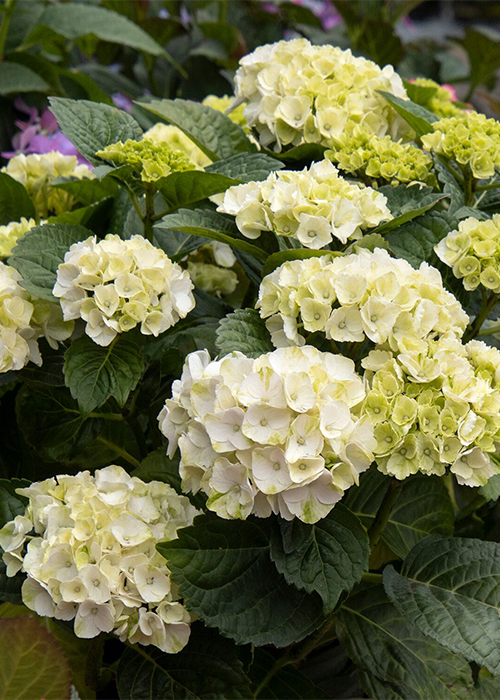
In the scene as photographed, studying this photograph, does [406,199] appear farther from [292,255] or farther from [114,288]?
[114,288]

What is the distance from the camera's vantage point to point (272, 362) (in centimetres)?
65

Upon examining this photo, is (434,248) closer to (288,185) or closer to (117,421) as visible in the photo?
(288,185)

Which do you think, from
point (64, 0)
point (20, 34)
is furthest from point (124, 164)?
point (64, 0)

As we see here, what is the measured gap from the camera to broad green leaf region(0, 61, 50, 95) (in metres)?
1.70

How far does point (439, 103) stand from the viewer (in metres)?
1.20

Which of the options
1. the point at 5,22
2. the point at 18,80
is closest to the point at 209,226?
the point at 18,80

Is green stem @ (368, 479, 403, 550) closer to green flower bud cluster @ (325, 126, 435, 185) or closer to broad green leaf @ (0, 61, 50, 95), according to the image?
green flower bud cluster @ (325, 126, 435, 185)

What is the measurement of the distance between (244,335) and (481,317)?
28 centimetres

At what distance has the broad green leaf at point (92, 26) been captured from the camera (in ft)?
5.63

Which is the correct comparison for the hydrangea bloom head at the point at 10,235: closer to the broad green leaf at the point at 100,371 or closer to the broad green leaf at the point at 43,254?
the broad green leaf at the point at 43,254

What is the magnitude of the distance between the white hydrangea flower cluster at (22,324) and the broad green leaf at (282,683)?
0.41 metres

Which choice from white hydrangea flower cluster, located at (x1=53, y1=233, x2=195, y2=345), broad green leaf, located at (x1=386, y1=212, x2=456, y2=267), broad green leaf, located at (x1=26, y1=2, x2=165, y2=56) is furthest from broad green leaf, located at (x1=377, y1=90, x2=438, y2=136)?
broad green leaf, located at (x1=26, y1=2, x2=165, y2=56)

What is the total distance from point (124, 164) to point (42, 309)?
0.18 meters

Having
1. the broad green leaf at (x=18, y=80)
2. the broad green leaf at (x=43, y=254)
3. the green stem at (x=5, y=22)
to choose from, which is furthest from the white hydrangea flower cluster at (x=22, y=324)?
the green stem at (x=5, y=22)
